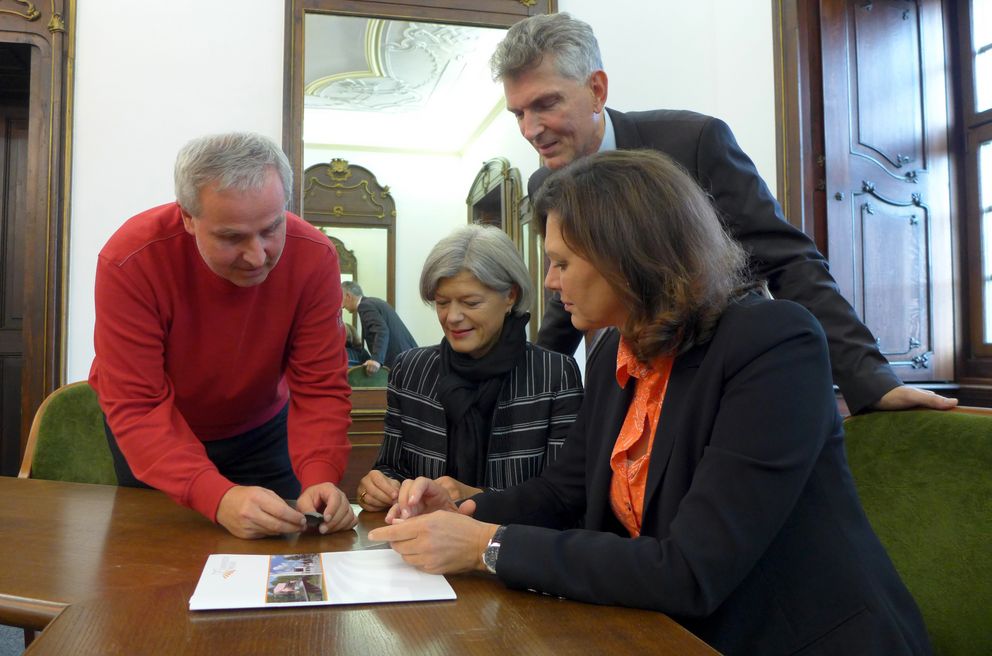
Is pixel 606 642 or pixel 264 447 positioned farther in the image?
pixel 264 447

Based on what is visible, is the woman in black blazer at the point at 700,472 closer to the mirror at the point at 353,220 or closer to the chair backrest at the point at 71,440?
the chair backrest at the point at 71,440

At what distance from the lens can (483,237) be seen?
2.01 m

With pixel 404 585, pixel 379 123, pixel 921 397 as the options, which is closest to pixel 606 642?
pixel 404 585

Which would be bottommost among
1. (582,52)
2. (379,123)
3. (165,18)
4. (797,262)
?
(797,262)

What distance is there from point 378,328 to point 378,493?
1.71m

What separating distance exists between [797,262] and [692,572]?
33.2 inches

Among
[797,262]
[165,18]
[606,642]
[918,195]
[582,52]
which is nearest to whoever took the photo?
[606,642]

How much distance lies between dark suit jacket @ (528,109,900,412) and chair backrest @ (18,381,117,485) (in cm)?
155

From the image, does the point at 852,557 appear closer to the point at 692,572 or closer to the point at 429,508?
the point at 692,572

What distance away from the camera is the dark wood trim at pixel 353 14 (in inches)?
129

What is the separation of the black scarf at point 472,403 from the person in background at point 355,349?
4.39 ft

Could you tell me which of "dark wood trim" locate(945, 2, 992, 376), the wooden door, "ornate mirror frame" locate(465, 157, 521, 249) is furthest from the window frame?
the wooden door

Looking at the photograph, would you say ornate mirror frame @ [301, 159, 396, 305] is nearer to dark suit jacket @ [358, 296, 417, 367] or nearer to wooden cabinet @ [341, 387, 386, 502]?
dark suit jacket @ [358, 296, 417, 367]

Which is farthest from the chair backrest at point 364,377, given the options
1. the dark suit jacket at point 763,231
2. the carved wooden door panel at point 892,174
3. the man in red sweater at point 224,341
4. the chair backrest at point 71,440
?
the carved wooden door panel at point 892,174
